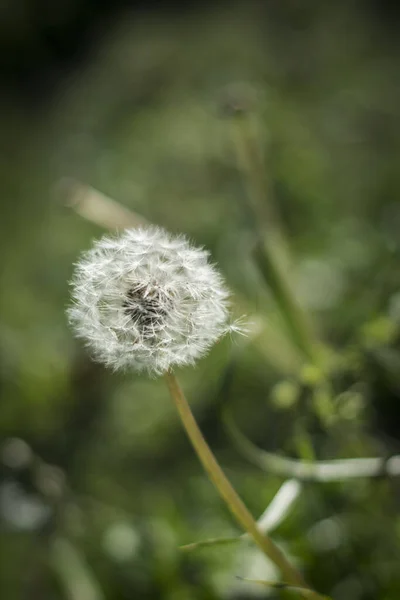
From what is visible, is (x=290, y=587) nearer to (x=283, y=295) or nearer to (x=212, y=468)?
(x=212, y=468)

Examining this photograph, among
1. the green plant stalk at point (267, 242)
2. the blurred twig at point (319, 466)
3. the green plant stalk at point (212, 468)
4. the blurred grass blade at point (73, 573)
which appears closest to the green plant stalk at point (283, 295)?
the green plant stalk at point (267, 242)

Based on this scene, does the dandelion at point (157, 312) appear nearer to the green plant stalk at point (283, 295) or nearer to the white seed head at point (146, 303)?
the white seed head at point (146, 303)

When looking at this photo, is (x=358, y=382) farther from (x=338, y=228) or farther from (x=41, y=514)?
(x=338, y=228)

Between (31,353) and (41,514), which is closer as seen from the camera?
(41,514)

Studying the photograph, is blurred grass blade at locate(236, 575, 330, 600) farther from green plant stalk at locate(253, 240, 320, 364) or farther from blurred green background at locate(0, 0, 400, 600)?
green plant stalk at locate(253, 240, 320, 364)

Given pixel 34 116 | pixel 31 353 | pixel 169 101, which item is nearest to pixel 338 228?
pixel 31 353

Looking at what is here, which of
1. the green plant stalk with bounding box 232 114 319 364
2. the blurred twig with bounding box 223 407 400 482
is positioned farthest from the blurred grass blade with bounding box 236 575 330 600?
the green plant stalk with bounding box 232 114 319 364
